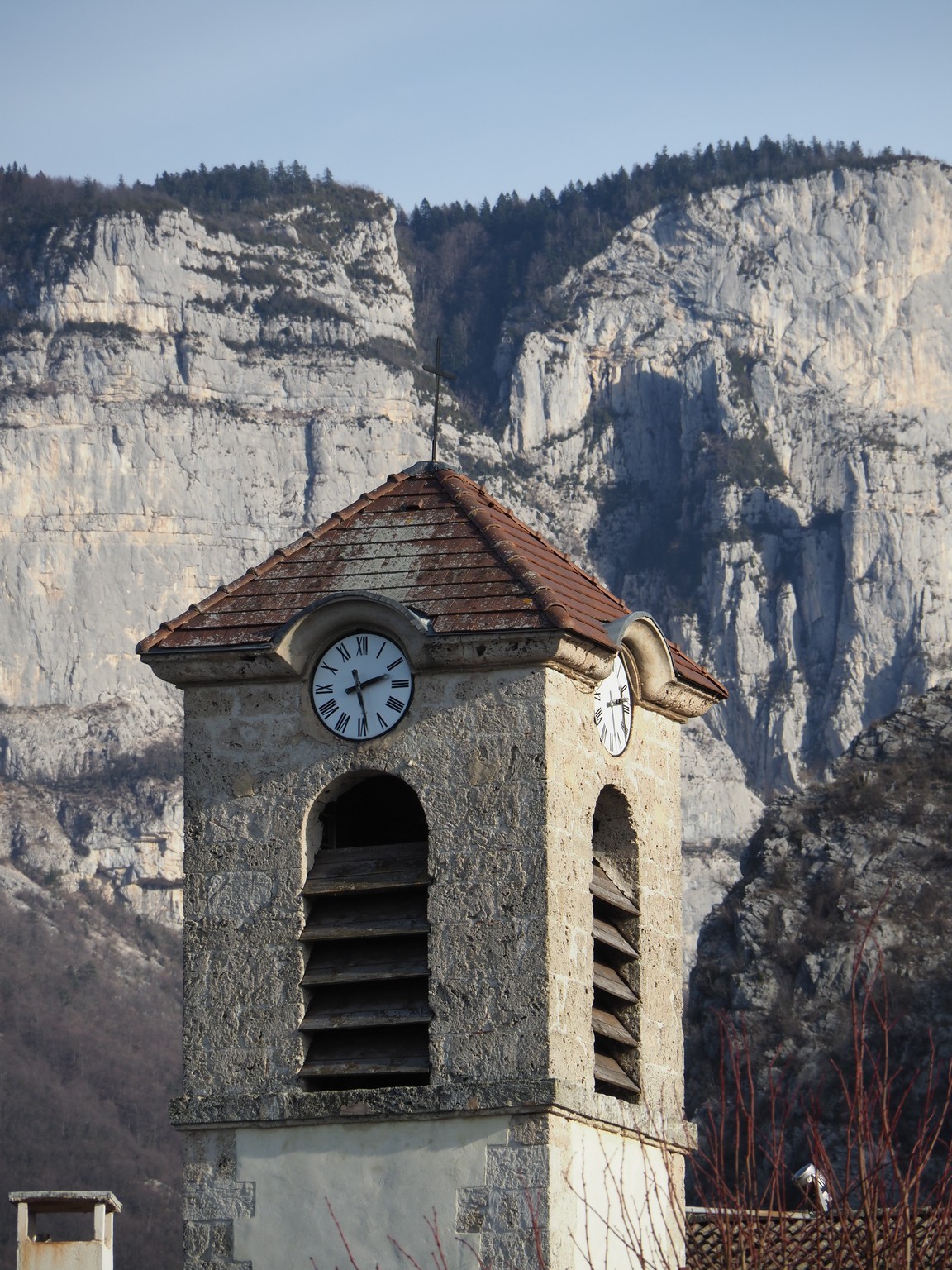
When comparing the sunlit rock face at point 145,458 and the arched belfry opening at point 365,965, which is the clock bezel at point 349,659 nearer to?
the arched belfry opening at point 365,965

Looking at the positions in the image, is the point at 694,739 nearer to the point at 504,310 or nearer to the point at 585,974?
the point at 504,310

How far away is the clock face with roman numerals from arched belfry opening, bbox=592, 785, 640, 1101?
1.48 m

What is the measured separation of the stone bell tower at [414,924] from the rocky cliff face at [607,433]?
425 ft

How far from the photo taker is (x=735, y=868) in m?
133

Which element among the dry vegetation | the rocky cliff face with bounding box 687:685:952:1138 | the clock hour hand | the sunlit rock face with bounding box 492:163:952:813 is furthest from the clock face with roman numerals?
the sunlit rock face with bounding box 492:163:952:813

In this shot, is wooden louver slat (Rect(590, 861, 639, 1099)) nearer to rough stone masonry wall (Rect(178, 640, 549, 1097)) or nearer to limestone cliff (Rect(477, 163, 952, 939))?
rough stone masonry wall (Rect(178, 640, 549, 1097))

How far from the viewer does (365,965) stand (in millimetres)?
11977

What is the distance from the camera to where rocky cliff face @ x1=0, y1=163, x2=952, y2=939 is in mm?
153125

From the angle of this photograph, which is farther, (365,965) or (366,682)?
(366,682)

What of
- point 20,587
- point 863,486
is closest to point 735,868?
point 863,486

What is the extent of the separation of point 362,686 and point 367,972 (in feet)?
4.92

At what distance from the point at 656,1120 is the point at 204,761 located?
3.15m

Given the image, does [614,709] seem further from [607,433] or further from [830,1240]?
[607,433]

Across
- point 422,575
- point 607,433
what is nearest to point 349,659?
point 422,575
